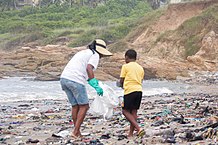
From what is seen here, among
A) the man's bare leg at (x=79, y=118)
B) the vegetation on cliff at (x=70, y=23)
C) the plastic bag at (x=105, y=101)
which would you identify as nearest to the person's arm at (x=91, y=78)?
the man's bare leg at (x=79, y=118)

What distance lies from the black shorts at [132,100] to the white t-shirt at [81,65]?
26.1 inches

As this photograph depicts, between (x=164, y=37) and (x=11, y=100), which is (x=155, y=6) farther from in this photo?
(x=11, y=100)

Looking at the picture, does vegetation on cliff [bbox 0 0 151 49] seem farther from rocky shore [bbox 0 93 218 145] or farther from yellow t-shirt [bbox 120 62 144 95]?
yellow t-shirt [bbox 120 62 144 95]

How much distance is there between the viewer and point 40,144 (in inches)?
267

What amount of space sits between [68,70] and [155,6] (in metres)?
71.2

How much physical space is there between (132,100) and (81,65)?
0.92 metres

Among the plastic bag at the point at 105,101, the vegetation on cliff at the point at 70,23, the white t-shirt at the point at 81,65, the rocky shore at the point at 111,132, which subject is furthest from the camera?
the vegetation on cliff at the point at 70,23

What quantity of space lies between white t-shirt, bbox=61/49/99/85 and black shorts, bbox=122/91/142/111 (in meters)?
0.66

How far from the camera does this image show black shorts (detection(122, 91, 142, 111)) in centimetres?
694

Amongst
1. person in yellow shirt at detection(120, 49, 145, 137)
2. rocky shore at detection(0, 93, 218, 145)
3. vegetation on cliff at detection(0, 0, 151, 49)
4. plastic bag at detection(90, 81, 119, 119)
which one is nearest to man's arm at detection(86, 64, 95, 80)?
person in yellow shirt at detection(120, 49, 145, 137)

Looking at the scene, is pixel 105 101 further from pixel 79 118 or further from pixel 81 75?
pixel 81 75

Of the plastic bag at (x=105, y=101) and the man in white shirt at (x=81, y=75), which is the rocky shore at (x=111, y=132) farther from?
the man in white shirt at (x=81, y=75)

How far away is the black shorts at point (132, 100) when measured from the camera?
6.94m

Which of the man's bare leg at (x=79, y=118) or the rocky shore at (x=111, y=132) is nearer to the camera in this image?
the rocky shore at (x=111, y=132)
